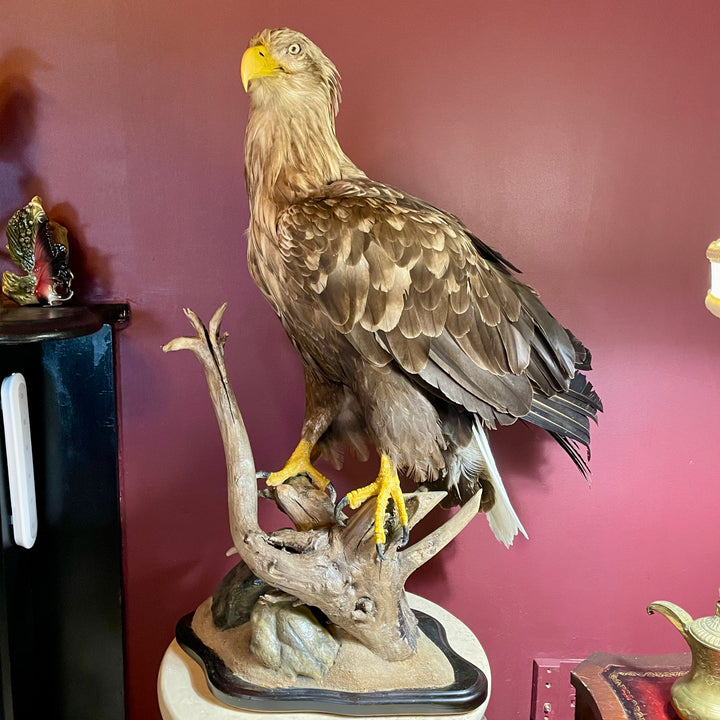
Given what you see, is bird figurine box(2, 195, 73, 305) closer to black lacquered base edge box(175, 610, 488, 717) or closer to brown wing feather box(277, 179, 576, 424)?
brown wing feather box(277, 179, 576, 424)

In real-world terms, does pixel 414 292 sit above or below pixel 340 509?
above

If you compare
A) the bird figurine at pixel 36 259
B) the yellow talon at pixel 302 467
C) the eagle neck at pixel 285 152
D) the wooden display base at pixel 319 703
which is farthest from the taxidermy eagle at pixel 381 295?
the bird figurine at pixel 36 259

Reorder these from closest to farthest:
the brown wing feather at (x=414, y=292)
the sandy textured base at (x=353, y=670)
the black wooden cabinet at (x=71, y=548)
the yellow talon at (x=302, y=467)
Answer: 1. the brown wing feather at (x=414, y=292)
2. the sandy textured base at (x=353, y=670)
3. the yellow talon at (x=302, y=467)
4. the black wooden cabinet at (x=71, y=548)

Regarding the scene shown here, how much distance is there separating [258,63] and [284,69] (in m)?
0.04

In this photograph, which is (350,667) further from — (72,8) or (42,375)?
(72,8)

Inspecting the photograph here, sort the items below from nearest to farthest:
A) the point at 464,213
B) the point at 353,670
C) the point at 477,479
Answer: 1. the point at 353,670
2. the point at 477,479
3. the point at 464,213

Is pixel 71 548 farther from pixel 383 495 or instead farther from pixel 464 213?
pixel 464 213

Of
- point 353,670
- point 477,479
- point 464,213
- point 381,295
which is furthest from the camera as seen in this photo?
point 464,213

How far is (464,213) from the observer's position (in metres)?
1.40

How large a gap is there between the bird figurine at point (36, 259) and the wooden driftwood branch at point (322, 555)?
40 centimetres

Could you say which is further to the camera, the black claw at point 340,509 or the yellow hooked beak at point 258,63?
the black claw at point 340,509

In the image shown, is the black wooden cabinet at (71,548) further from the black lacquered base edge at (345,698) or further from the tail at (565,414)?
the tail at (565,414)

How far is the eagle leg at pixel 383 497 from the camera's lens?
3.48 feet

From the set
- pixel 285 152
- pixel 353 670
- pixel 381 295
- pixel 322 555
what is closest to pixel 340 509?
pixel 322 555
